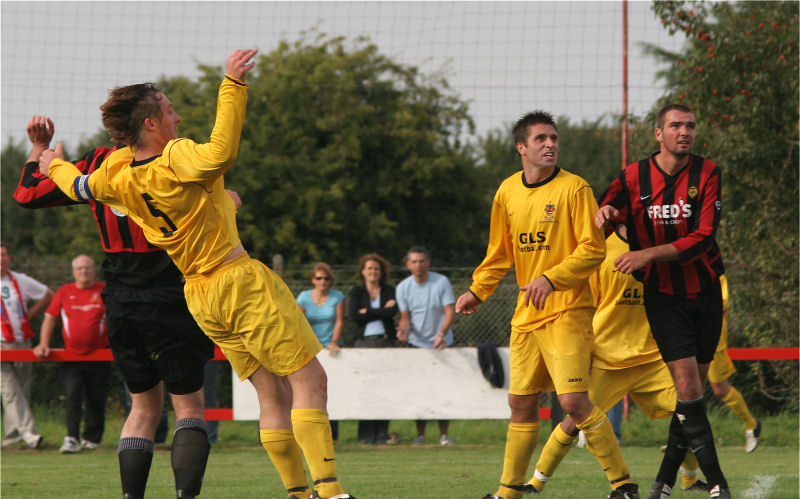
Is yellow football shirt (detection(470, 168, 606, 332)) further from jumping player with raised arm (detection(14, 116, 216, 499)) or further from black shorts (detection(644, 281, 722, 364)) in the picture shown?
jumping player with raised arm (detection(14, 116, 216, 499))

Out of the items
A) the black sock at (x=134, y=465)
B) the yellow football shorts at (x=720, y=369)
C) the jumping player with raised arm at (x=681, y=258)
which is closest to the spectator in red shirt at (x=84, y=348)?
the black sock at (x=134, y=465)

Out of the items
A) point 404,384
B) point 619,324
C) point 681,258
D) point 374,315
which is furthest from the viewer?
point 374,315

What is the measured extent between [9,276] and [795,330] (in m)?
10.0

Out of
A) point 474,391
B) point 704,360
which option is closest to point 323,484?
point 704,360

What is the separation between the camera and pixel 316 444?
4844 millimetres

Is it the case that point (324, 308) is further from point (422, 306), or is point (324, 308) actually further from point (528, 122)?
point (528, 122)

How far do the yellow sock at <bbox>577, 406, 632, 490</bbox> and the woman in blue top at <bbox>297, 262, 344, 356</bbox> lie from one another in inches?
227

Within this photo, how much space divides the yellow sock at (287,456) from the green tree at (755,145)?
9.06m

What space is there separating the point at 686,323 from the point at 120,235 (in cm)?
339

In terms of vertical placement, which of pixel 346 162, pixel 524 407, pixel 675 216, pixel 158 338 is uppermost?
pixel 346 162

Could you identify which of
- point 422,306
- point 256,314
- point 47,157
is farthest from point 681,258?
point 422,306

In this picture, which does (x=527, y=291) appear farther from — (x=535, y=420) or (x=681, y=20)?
(x=681, y=20)

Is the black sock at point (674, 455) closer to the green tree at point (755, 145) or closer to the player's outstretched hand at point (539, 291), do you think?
the player's outstretched hand at point (539, 291)

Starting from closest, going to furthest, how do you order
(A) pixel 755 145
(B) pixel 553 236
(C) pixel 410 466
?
(B) pixel 553 236 → (C) pixel 410 466 → (A) pixel 755 145
